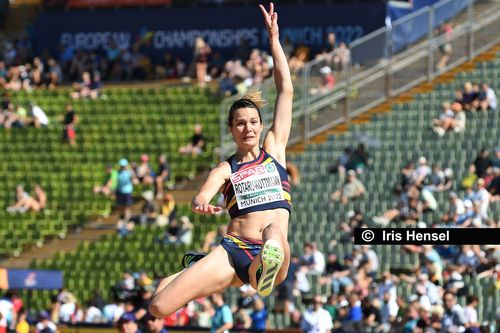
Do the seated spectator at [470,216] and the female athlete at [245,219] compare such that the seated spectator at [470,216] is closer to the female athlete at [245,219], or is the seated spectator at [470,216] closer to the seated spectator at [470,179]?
the seated spectator at [470,179]

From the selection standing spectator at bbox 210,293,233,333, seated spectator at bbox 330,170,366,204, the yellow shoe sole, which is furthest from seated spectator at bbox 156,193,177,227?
the yellow shoe sole

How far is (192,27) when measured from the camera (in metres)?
35.5

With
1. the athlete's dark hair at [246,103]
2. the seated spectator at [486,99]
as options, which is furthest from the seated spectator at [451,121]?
the athlete's dark hair at [246,103]

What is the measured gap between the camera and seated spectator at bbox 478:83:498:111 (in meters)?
25.6

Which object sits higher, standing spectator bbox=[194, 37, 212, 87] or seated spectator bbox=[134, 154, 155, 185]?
standing spectator bbox=[194, 37, 212, 87]

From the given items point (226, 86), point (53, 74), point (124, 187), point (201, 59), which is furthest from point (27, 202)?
point (53, 74)

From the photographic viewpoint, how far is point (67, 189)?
29.4 meters

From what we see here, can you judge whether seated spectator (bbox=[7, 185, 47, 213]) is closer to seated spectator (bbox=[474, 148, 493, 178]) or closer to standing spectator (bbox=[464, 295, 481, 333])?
seated spectator (bbox=[474, 148, 493, 178])

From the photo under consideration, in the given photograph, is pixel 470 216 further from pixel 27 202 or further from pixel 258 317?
pixel 27 202

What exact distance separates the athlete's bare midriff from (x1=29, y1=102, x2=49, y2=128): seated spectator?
72.9 feet

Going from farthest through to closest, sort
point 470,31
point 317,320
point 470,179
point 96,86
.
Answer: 1. point 96,86
2. point 470,31
3. point 470,179
4. point 317,320

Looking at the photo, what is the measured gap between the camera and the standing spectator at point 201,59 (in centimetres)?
3244

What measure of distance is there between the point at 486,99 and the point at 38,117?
1180 centimetres

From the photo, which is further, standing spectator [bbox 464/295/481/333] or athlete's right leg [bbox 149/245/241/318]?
standing spectator [bbox 464/295/481/333]
